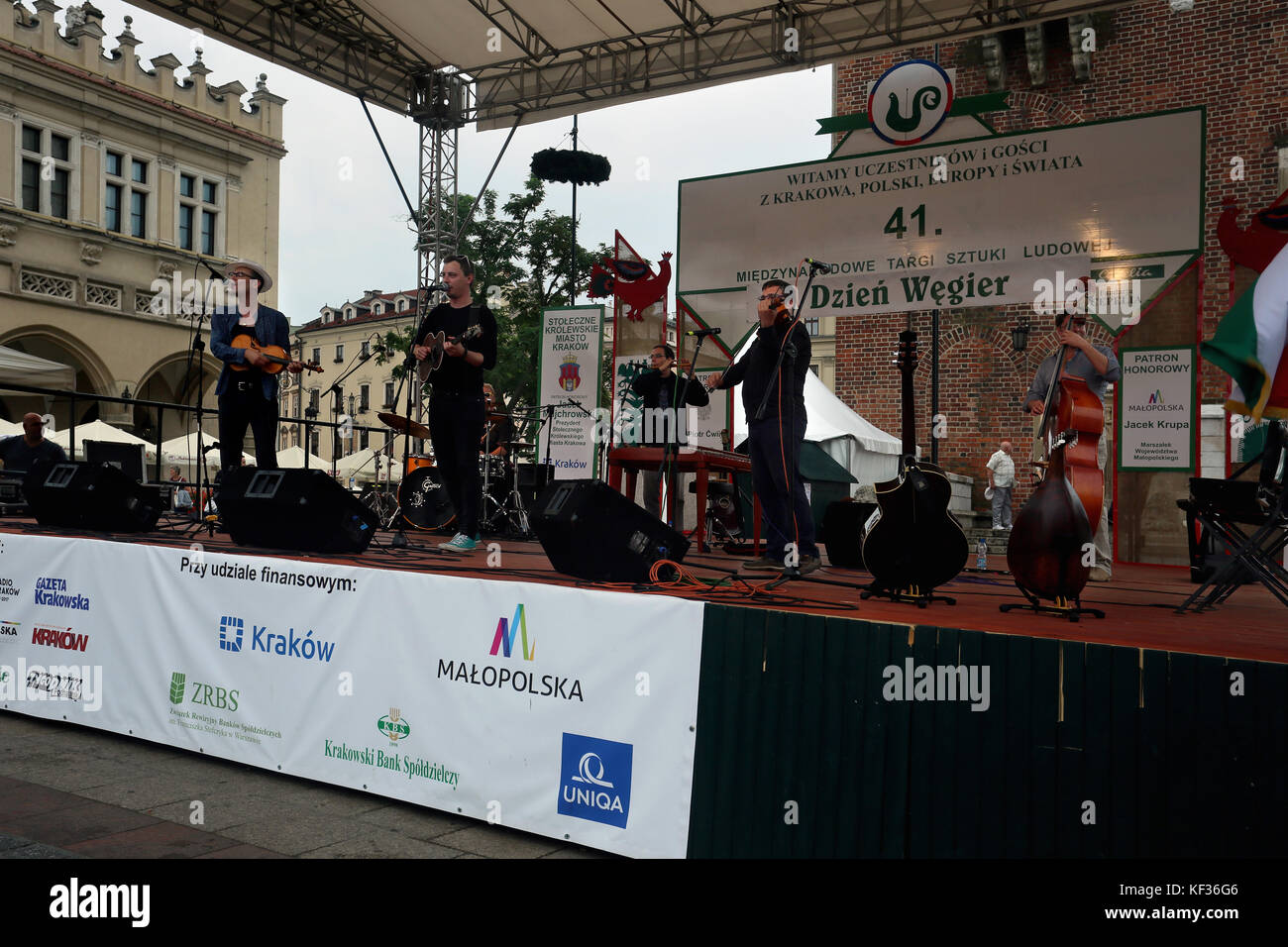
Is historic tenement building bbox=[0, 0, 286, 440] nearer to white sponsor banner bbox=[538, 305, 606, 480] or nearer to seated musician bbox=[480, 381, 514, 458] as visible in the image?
white sponsor banner bbox=[538, 305, 606, 480]

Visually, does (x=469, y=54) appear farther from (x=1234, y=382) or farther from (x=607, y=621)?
(x=1234, y=382)

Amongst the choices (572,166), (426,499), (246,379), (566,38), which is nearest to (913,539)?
(246,379)

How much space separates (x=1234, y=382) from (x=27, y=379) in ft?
37.8

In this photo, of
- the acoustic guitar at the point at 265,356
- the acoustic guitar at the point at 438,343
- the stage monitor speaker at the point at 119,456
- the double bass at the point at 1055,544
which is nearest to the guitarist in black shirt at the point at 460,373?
the acoustic guitar at the point at 438,343

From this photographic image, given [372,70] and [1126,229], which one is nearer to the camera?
[1126,229]

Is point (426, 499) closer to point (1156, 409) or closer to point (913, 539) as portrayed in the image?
point (913, 539)

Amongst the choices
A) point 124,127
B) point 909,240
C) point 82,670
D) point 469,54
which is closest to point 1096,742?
point 82,670

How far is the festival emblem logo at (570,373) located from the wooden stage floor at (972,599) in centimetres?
443

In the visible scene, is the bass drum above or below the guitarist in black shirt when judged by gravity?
below

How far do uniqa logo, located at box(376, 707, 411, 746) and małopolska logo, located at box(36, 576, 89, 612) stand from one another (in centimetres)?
226

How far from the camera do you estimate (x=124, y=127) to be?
84.3 feet

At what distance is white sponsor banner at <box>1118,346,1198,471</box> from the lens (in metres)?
8.54

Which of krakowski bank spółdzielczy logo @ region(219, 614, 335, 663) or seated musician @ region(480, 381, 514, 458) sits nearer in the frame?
krakowski bank spółdzielczy logo @ region(219, 614, 335, 663)

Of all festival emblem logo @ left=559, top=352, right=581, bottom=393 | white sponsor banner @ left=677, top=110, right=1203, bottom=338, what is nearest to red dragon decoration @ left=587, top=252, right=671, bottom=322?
festival emblem logo @ left=559, top=352, right=581, bottom=393
